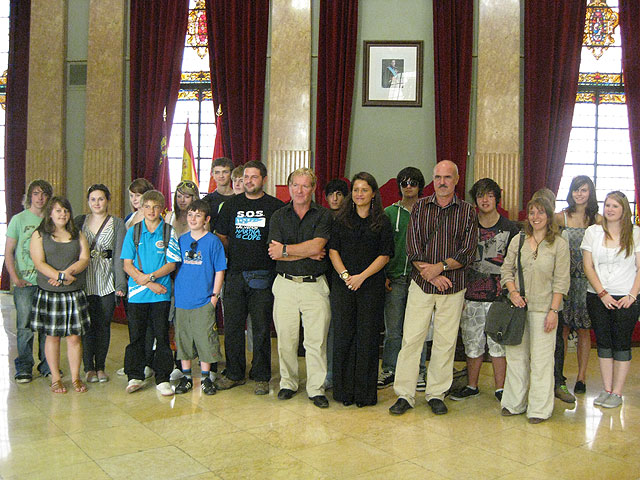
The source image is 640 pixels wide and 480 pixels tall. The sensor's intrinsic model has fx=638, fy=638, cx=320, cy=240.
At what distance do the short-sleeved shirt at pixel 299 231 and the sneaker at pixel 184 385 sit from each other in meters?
0.99

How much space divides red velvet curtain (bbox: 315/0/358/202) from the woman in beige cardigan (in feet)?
13.0

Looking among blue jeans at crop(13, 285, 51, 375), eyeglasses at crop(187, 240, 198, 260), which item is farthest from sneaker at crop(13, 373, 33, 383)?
eyeglasses at crop(187, 240, 198, 260)

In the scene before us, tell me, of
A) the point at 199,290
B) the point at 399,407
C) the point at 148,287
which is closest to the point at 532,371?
the point at 399,407

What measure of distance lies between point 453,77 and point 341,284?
14.3 feet

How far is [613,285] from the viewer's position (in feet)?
13.3

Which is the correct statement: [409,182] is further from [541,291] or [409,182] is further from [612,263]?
[612,263]

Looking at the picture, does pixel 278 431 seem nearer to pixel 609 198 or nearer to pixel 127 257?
pixel 127 257

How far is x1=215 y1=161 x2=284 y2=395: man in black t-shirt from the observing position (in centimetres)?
434

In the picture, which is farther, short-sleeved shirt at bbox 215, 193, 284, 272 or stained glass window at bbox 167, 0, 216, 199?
stained glass window at bbox 167, 0, 216, 199

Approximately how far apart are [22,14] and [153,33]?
6.17 ft

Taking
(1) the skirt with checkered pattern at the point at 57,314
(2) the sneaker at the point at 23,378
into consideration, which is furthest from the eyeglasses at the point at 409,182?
(2) the sneaker at the point at 23,378

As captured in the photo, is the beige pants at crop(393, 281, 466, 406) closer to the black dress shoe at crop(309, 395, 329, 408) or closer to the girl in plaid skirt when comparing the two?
the black dress shoe at crop(309, 395, 329, 408)

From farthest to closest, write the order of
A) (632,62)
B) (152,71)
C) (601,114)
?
(601,114)
(152,71)
(632,62)

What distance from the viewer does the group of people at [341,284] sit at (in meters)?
3.88
